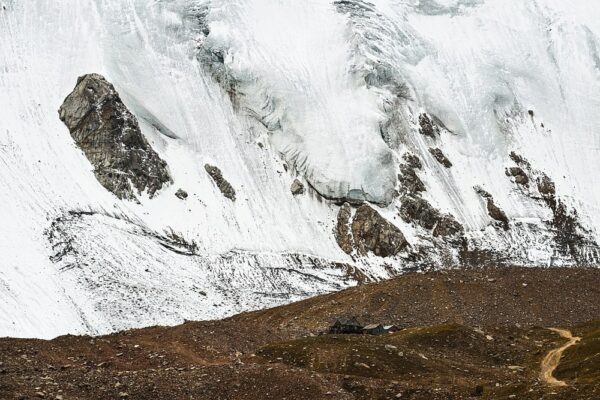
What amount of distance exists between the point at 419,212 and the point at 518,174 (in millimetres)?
21863

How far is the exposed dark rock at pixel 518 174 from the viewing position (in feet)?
363

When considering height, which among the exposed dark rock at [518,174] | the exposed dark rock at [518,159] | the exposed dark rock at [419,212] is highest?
the exposed dark rock at [419,212]

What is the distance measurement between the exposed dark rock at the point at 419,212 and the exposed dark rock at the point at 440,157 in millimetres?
11450

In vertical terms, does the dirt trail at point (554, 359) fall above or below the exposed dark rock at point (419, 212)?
above

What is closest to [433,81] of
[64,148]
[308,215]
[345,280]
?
[308,215]

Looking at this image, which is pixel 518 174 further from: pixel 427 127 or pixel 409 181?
pixel 409 181

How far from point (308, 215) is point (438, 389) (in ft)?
201

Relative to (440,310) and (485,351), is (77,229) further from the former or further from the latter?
(485,351)

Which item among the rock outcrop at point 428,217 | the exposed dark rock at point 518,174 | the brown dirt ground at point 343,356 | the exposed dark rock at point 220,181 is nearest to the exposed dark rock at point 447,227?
A: the rock outcrop at point 428,217

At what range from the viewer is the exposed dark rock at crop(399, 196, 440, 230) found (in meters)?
98.2

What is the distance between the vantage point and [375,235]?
306ft

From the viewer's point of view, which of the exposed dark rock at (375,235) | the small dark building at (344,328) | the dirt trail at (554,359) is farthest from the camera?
the exposed dark rock at (375,235)

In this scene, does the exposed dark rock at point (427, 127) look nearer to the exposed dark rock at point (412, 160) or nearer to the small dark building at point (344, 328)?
the exposed dark rock at point (412, 160)

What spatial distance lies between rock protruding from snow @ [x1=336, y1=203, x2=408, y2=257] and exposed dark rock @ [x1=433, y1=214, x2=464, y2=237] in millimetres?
6527
